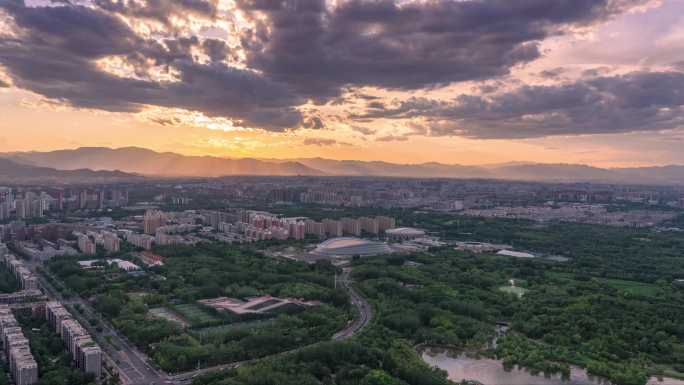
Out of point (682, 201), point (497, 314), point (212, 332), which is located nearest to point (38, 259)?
point (212, 332)

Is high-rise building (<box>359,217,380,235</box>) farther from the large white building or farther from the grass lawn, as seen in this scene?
the grass lawn

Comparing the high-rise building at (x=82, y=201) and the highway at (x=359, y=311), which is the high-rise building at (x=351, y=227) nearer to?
the highway at (x=359, y=311)

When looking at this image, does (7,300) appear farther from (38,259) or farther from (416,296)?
(416,296)

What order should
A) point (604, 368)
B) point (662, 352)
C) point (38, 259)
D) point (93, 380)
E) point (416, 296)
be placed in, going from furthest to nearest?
point (38, 259), point (416, 296), point (662, 352), point (604, 368), point (93, 380)

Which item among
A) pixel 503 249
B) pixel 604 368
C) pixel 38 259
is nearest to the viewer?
pixel 604 368

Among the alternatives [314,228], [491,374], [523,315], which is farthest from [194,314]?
[314,228]

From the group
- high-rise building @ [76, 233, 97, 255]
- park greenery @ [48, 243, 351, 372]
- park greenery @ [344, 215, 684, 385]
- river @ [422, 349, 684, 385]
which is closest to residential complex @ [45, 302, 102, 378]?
park greenery @ [48, 243, 351, 372]

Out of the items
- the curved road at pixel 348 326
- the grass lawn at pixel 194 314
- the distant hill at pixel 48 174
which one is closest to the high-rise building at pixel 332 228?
the curved road at pixel 348 326
